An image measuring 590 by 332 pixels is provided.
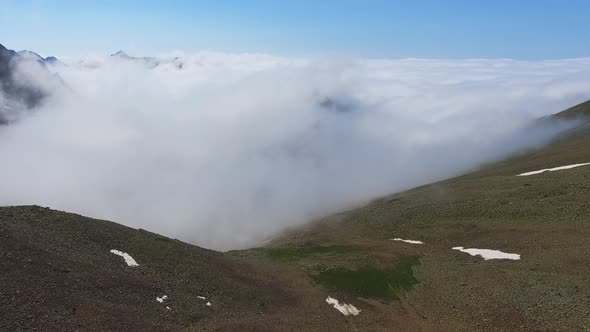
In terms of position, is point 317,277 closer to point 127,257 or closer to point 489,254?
point 127,257

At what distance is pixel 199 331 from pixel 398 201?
75082 mm

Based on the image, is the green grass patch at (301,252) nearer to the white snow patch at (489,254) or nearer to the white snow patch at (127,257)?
the white snow patch at (489,254)

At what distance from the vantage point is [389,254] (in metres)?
67.2

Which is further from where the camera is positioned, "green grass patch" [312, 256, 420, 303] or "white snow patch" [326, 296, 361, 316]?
"green grass patch" [312, 256, 420, 303]

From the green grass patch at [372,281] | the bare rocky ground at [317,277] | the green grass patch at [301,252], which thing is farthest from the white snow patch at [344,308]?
the green grass patch at [301,252]

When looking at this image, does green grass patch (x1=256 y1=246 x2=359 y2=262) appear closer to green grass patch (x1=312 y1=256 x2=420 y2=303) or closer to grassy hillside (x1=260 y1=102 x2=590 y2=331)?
grassy hillside (x1=260 y1=102 x2=590 y2=331)

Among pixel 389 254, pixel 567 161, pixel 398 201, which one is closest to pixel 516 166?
pixel 567 161

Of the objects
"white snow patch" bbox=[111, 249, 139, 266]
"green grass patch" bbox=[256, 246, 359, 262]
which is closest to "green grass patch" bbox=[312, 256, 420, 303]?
"green grass patch" bbox=[256, 246, 359, 262]

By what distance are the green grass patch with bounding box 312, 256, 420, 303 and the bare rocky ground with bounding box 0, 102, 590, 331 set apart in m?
0.14

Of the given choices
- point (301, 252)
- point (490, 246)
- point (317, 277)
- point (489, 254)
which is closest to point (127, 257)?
point (317, 277)

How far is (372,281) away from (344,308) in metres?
9.78

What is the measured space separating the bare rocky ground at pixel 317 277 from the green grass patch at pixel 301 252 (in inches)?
12.3

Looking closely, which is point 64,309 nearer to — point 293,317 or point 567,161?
point 293,317

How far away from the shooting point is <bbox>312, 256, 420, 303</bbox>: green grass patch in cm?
5306
